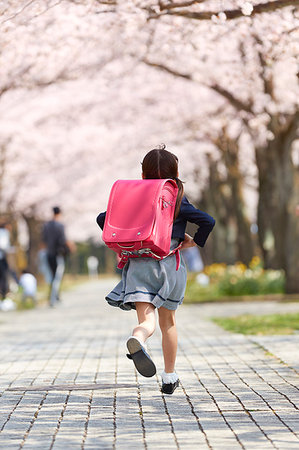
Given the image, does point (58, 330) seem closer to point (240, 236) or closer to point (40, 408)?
point (40, 408)

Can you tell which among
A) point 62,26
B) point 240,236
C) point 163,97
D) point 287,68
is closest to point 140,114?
point 163,97

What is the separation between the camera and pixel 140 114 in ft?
85.9

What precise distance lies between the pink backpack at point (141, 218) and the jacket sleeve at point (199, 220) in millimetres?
157

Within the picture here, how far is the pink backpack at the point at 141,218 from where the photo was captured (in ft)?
18.3

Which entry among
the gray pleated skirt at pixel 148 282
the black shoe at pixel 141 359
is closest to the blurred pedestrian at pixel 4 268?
the gray pleated skirt at pixel 148 282

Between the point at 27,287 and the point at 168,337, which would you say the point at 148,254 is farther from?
the point at 27,287

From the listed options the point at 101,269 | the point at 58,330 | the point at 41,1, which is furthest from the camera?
the point at 101,269

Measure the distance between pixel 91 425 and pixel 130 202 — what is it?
4.92ft

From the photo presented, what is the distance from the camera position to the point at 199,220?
Result: 19.4ft

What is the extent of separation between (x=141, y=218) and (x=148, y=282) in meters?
0.45

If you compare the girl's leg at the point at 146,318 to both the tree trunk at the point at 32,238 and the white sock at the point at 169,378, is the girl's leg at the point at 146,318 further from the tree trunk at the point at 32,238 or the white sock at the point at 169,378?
the tree trunk at the point at 32,238

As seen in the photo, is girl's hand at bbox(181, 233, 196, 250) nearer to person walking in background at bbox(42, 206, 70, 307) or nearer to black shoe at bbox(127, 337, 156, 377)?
black shoe at bbox(127, 337, 156, 377)

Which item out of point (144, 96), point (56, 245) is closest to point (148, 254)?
point (56, 245)

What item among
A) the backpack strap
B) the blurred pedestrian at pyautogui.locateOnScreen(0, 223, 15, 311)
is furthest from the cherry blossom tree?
the backpack strap
